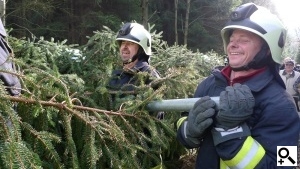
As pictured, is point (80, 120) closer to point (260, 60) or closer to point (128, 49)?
point (260, 60)

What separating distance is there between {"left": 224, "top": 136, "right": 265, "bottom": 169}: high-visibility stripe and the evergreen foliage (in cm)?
67

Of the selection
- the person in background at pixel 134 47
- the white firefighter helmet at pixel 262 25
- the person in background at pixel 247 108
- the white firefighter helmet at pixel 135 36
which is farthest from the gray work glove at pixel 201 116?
the white firefighter helmet at pixel 135 36

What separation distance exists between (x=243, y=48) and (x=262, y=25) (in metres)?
0.19

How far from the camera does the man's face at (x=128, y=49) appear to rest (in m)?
3.96

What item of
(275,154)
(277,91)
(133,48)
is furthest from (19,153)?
(133,48)

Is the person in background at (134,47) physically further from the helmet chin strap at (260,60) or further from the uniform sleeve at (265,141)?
the uniform sleeve at (265,141)

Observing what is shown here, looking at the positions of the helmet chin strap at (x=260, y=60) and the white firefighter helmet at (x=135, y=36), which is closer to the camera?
the helmet chin strap at (x=260, y=60)

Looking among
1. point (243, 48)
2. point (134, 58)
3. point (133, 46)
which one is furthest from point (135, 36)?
point (243, 48)

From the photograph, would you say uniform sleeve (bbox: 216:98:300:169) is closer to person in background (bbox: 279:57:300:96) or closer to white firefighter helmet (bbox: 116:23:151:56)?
white firefighter helmet (bbox: 116:23:151:56)

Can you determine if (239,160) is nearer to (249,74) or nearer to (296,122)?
(296,122)

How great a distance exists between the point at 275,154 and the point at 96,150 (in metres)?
1.02

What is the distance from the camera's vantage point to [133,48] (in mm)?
4016

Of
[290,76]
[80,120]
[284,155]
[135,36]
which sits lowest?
[290,76]

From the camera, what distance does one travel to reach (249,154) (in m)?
1.87
